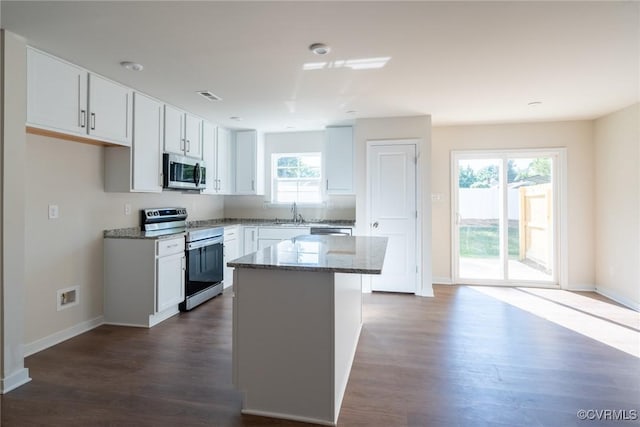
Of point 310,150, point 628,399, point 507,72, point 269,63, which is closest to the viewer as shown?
point 628,399

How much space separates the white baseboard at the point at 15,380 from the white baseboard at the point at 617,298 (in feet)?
19.6

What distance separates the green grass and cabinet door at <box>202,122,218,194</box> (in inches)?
151

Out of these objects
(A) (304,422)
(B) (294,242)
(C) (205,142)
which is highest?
(C) (205,142)

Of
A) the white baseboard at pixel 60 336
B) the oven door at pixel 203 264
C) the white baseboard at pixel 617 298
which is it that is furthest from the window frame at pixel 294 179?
the white baseboard at pixel 617 298

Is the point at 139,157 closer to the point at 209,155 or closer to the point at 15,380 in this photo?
the point at 209,155

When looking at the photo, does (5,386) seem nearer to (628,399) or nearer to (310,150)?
(628,399)

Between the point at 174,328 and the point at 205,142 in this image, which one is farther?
the point at 205,142

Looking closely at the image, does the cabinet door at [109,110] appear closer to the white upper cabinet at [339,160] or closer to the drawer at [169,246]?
the drawer at [169,246]

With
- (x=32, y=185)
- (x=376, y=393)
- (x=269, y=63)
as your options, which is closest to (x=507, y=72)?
(x=269, y=63)

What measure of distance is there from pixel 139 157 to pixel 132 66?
1015mm

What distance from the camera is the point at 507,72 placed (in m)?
3.03

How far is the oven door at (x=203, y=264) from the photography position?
398 centimetres

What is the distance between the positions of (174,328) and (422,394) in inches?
96.0

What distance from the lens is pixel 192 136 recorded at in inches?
179
